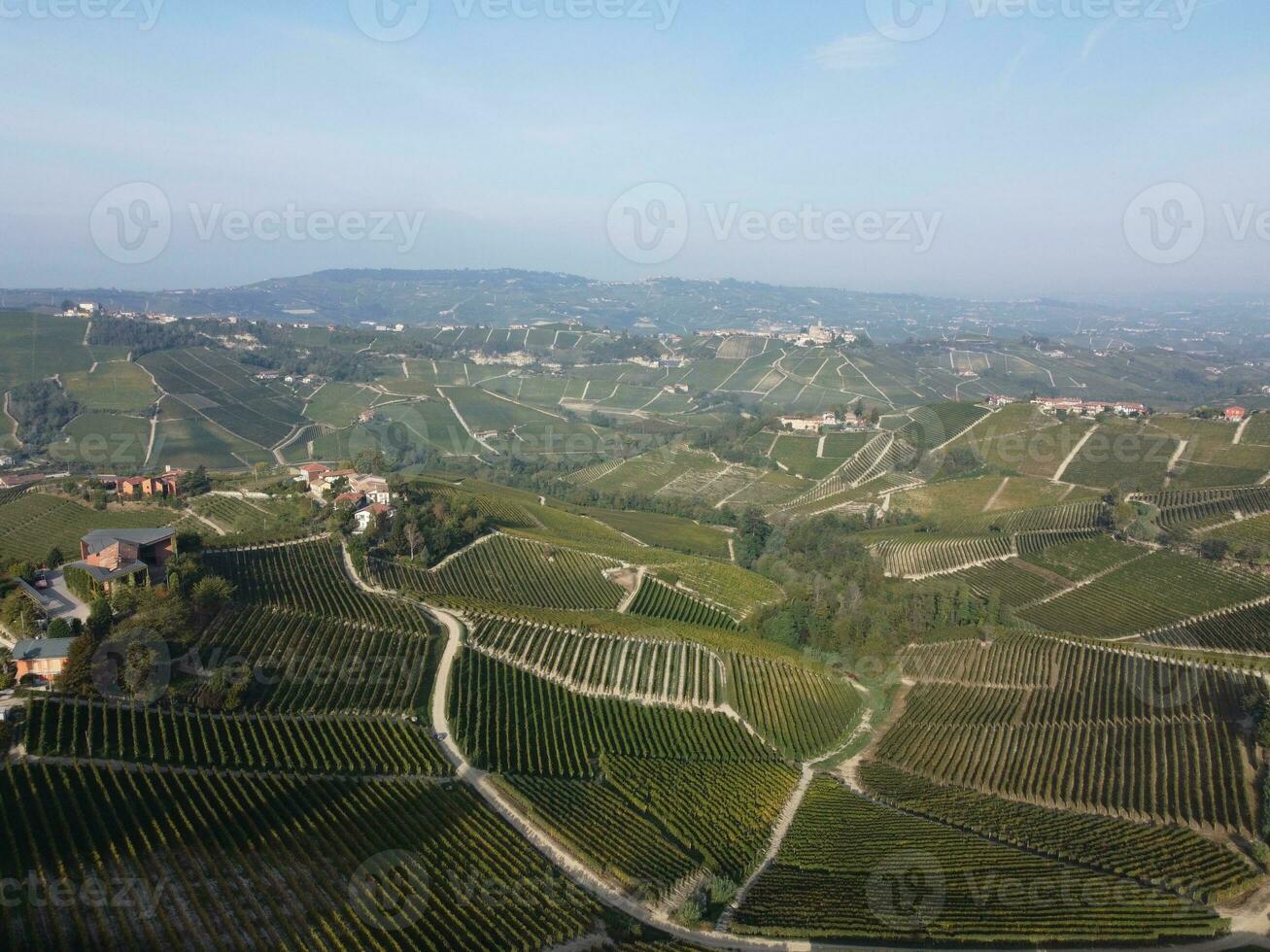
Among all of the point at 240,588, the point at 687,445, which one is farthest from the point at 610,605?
the point at 687,445

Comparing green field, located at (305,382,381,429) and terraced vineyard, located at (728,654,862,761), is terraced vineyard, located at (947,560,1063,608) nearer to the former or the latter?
terraced vineyard, located at (728,654,862,761)

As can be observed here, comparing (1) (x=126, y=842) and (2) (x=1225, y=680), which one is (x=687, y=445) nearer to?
(2) (x=1225, y=680)

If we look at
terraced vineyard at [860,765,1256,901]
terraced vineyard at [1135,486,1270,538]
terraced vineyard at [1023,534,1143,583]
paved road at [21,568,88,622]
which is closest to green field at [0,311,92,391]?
paved road at [21,568,88,622]

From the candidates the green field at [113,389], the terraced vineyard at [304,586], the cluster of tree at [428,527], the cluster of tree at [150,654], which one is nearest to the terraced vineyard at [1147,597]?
the cluster of tree at [428,527]

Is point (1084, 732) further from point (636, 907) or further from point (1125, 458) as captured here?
point (1125, 458)

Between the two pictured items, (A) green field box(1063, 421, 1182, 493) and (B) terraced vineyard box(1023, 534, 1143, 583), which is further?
(A) green field box(1063, 421, 1182, 493)

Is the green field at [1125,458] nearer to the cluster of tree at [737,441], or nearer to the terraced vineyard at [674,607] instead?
the cluster of tree at [737,441]
